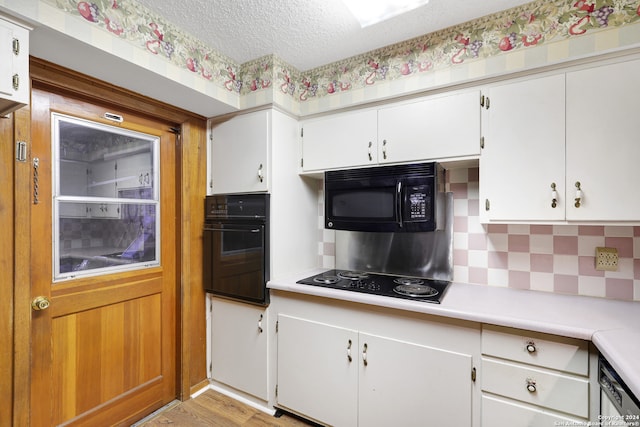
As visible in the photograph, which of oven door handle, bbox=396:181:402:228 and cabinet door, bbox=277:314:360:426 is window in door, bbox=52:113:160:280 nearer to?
cabinet door, bbox=277:314:360:426

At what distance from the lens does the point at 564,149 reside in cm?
141

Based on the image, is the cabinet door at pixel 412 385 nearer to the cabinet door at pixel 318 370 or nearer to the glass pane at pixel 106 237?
the cabinet door at pixel 318 370

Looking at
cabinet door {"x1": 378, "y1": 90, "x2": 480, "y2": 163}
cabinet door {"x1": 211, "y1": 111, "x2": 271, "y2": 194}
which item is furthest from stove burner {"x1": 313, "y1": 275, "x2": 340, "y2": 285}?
cabinet door {"x1": 378, "y1": 90, "x2": 480, "y2": 163}

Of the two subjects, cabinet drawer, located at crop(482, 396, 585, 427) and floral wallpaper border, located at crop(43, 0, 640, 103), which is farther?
floral wallpaper border, located at crop(43, 0, 640, 103)

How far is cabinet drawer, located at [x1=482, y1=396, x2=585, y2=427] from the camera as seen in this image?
121 cm

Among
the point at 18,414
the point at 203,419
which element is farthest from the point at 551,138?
the point at 18,414

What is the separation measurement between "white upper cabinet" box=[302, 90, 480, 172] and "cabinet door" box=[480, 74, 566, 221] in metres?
0.10

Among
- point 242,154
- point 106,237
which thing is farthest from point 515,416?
point 106,237

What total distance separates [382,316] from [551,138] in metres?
1.23

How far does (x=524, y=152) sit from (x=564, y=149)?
0.16m

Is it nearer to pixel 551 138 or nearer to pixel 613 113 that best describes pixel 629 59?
pixel 613 113

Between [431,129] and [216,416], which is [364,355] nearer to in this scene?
[216,416]

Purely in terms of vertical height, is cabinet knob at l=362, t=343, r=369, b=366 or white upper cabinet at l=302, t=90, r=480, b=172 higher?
white upper cabinet at l=302, t=90, r=480, b=172

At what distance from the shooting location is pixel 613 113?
4.36 feet
